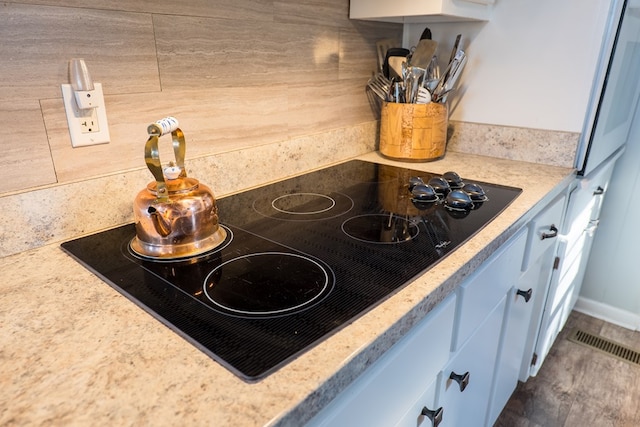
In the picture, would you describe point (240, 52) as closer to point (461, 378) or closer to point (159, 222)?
point (159, 222)

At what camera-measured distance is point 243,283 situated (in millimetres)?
641

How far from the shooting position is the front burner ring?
57cm

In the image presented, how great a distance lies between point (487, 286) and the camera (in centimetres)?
86

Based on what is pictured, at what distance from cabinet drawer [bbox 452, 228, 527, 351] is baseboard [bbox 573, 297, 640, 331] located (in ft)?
4.13

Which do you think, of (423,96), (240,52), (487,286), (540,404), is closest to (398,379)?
(487,286)

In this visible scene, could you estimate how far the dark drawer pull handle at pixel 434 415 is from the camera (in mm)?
740

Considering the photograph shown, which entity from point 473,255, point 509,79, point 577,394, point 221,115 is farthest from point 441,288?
point 577,394

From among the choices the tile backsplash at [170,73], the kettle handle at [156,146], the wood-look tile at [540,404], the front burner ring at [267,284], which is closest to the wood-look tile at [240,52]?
the tile backsplash at [170,73]

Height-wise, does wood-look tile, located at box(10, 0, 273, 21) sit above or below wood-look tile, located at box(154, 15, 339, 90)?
above

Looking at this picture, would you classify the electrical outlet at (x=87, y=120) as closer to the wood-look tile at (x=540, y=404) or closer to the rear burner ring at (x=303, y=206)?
the rear burner ring at (x=303, y=206)

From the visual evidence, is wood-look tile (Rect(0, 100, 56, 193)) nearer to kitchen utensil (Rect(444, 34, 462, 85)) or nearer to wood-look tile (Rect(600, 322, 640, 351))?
kitchen utensil (Rect(444, 34, 462, 85))

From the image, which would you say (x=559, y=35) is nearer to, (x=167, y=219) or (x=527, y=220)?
(x=527, y=220)

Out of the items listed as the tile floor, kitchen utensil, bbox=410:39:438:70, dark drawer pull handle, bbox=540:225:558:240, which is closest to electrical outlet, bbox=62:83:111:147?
kitchen utensil, bbox=410:39:438:70

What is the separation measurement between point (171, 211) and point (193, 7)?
476 millimetres
